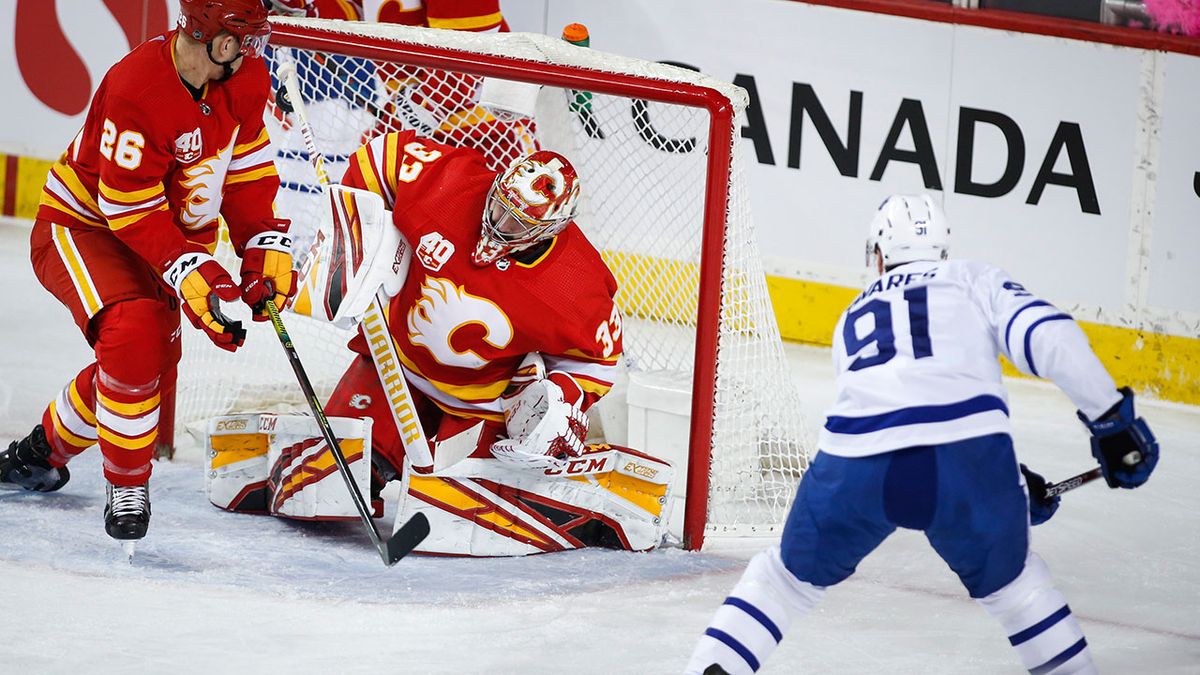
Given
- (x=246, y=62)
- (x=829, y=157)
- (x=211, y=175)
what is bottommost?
(x=829, y=157)

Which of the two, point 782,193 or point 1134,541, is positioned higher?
point 782,193

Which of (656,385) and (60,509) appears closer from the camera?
(60,509)

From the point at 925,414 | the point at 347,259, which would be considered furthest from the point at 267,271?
the point at 925,414

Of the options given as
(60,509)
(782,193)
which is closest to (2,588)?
(60,509)

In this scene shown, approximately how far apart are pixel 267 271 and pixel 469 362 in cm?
46

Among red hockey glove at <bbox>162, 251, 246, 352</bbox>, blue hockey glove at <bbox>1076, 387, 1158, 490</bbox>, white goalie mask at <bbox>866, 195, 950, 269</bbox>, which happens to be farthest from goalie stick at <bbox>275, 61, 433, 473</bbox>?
blue hockey glove at <bbox>1076, 387, 1158, 490</bbox>

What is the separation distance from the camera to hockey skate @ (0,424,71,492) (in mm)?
3219

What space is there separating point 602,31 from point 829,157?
90 centimetres

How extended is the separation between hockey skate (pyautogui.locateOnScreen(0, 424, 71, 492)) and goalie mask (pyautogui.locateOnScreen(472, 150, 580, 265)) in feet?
3.29

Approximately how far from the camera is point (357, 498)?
9.79 feet

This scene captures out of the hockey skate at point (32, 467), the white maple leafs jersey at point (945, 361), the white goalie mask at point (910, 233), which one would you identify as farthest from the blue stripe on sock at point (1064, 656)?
the hockey skate at point (32, 467)

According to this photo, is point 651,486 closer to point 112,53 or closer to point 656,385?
point 656,385

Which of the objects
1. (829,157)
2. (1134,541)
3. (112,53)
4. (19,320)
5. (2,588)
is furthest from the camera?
(112,53)

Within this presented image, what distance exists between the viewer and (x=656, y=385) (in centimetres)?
369
